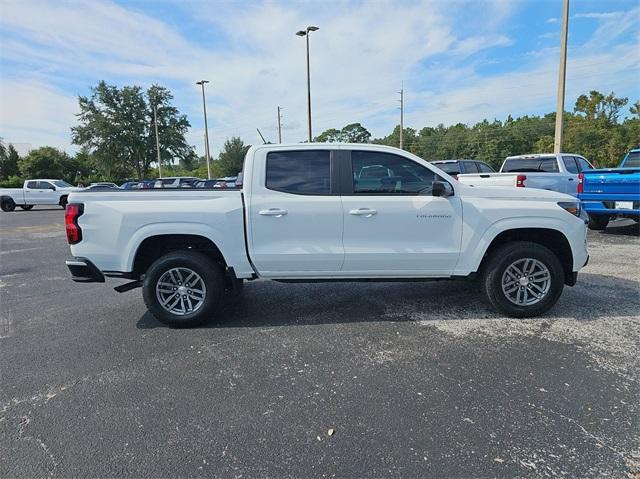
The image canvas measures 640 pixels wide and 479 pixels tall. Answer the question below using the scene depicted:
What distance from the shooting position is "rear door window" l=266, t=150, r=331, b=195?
4.27 meters

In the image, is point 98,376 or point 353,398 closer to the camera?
point 353,398

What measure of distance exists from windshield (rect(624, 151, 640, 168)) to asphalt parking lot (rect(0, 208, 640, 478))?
23.8 feet

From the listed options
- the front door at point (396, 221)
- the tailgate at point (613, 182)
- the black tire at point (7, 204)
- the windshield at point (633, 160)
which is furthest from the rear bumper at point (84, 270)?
Answer: the black tire at point (7, 204)

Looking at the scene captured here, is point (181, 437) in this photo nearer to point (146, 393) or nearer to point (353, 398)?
point (146, 393)

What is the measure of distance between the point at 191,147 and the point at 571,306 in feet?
179

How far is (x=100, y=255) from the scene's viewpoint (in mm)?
4133

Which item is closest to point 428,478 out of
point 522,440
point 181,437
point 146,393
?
point 522,440

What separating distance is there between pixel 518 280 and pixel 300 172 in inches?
104

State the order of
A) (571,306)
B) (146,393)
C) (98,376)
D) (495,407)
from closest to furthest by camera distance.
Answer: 1. (495,407)
2. (146,393)
3. (98,376)
4. (571,306)

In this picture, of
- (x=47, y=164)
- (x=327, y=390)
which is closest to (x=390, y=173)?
(x=327, y=390)

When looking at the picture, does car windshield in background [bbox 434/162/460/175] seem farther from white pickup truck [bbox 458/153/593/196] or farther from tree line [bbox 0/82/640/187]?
tree line [bbox 0/82/640/187]

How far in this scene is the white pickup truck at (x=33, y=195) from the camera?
901 inches

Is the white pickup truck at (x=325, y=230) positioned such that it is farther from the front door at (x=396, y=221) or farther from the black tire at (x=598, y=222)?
the black tire at (x=598, y=222)

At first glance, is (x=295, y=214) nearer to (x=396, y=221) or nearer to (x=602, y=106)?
(x=396, y=221)
